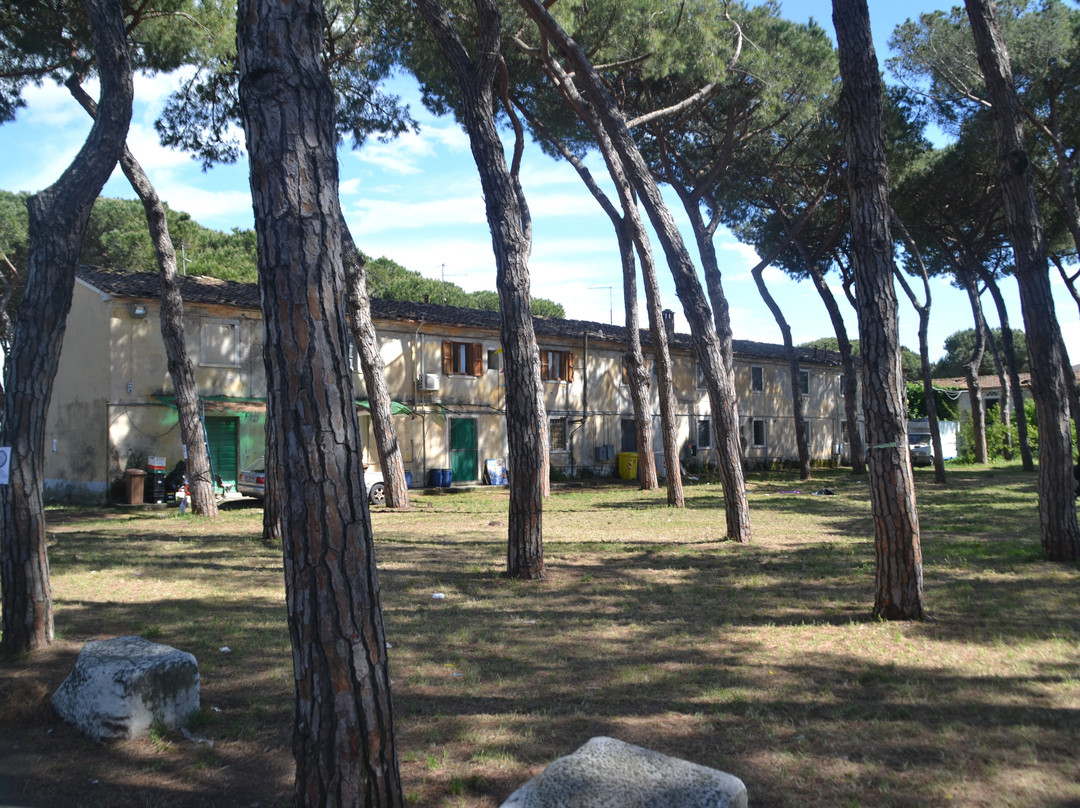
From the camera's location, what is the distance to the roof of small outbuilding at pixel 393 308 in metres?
19.8

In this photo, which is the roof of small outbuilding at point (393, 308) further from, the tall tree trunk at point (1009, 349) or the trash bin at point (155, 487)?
the tall tree trunk at point (1009, 349)

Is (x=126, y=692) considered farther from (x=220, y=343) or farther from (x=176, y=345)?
(x=220, y=343)

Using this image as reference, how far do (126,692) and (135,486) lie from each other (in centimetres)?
1608

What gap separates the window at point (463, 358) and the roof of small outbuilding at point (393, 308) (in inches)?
27.5

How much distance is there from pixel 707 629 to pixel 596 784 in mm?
3677

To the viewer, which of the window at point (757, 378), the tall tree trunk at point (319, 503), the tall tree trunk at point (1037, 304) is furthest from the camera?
the window at point (757, 378)

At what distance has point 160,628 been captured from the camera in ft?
20.6

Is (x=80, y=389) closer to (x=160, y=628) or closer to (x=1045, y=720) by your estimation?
(x=160, y=628)

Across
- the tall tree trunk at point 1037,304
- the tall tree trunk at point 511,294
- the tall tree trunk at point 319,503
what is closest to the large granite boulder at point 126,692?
A: the tall tree trunk at point 319,503

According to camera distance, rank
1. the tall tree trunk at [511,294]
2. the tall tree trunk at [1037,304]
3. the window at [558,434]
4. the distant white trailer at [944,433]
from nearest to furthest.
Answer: the tall tree trunk at [511,294]
the tall tree trunk at [1037,304]
the window at [558,434]
the distant white trailer at [944,433]

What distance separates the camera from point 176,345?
1517 cm

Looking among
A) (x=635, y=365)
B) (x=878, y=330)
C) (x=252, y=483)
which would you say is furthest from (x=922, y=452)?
(x=878, y=330)

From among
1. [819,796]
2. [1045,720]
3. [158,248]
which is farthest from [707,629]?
[158,248]

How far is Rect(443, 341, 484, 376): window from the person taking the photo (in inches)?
1014
